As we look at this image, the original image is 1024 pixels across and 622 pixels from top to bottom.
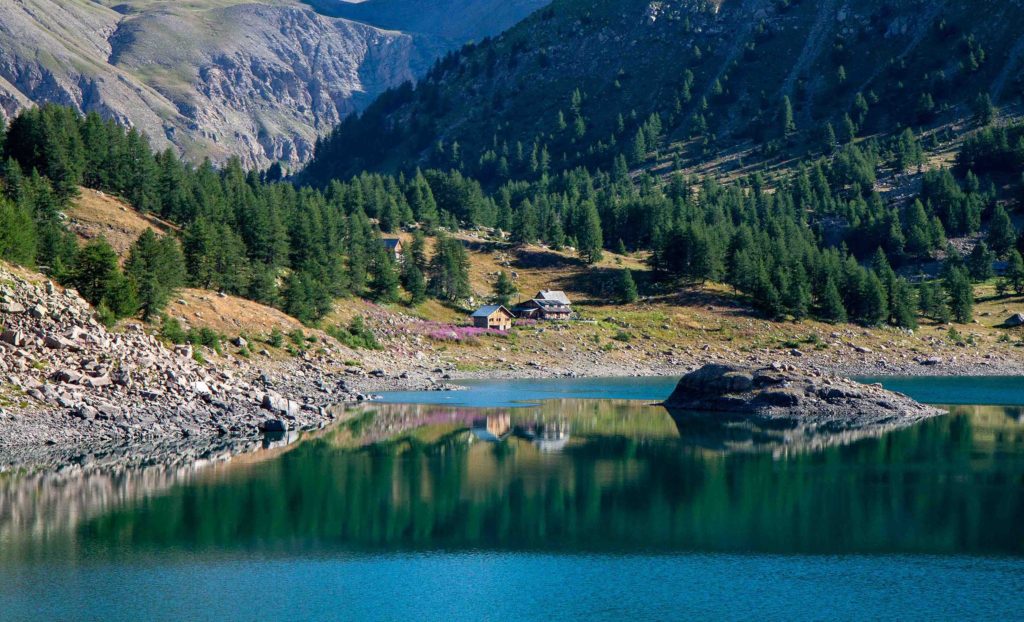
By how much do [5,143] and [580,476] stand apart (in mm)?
98920

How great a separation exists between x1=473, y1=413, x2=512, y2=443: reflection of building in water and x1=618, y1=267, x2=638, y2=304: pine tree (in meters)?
67.4

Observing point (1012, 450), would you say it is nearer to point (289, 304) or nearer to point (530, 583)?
point (530, 583)

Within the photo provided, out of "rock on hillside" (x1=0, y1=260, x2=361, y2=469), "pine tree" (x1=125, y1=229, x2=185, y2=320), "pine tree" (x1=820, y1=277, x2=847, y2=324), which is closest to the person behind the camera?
"rock on hillside" (x1=0, y1=260, x2=361, y2=469)

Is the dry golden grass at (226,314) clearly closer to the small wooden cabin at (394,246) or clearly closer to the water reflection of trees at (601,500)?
the water reflection of trees at (601,500)

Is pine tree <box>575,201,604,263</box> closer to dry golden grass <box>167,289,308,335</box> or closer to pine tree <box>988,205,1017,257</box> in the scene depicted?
dry golden grass <box>167,289,308,335</box>

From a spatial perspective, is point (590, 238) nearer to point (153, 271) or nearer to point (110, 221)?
point (110, 221)

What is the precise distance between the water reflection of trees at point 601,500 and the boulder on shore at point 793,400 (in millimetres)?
12461

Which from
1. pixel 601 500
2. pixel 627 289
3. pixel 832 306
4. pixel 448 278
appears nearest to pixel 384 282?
pixel 448 278

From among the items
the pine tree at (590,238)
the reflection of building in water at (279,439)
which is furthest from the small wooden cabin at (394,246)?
the reflection of building in water at (279,439)

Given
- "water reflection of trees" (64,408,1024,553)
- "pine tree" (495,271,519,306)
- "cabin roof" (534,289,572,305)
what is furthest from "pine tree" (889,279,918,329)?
"water reflection of trees" (64,408,1024,553)

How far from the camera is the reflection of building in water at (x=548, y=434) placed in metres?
67.5

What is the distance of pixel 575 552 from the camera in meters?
40.2

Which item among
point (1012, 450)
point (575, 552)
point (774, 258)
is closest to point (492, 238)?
point (774, 258)

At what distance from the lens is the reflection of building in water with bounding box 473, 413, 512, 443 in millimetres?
70994
